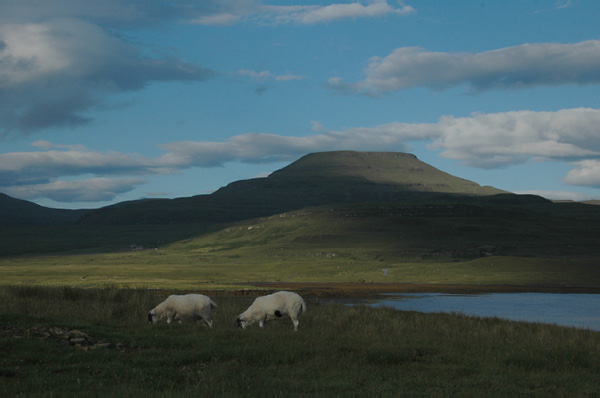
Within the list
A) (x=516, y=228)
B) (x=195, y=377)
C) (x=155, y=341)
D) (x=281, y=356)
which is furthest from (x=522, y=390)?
(x=516, y=228)

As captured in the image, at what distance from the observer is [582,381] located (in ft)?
52.5

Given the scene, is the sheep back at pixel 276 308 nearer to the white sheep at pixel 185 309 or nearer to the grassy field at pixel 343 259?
the white sheep at pixel 185 309

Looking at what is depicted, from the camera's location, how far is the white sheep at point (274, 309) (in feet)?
80.1

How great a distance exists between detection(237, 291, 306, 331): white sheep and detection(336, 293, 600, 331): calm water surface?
62.8ft

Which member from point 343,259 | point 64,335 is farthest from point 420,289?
point 64,335

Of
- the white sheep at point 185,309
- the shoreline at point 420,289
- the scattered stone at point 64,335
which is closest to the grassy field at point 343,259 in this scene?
the shoreline at point 420,289

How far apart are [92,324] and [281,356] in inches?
309

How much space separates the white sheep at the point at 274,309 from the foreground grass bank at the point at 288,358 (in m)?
0.61

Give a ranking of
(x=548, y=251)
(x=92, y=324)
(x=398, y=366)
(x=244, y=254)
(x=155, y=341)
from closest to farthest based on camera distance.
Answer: (x=398, y=366), (x=155, y=341), (x=92, y=324), (x=548, y=251), (x=244, y=254)

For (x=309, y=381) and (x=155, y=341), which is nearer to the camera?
(x=309, y=381)

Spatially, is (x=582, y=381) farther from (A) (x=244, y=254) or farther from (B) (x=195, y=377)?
(A) (x=244, y=254)

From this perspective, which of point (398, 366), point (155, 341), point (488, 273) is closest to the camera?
point (398, 366)

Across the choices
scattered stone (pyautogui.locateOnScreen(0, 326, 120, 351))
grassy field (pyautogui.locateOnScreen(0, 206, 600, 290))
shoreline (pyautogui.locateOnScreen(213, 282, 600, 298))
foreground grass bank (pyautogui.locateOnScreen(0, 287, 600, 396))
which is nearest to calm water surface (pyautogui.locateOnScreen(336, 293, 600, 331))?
shoreline (pyautogui.locateOnScreen(213, 282, 600, 298))

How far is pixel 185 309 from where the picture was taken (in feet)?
81.5
